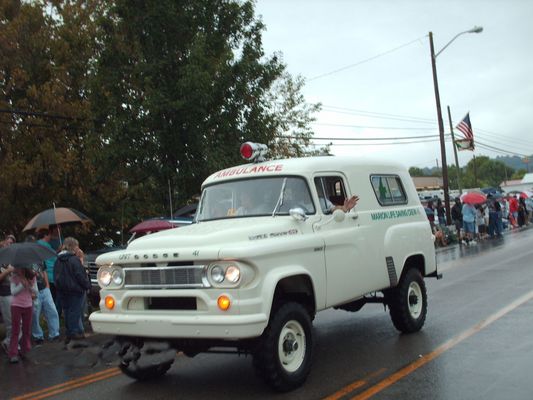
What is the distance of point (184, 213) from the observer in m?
13.5

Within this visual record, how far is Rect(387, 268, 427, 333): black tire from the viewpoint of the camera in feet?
26.6

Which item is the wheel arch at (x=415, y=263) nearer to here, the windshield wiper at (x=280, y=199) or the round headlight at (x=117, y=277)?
the windshield wiper at (x=280, y=199)

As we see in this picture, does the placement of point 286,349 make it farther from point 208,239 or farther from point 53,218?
point 53,218

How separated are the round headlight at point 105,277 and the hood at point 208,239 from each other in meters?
0.12

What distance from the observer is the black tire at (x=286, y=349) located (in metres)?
5.72

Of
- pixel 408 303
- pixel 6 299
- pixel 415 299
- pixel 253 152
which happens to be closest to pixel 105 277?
pixel 253 152

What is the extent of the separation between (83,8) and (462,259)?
46.5 ft

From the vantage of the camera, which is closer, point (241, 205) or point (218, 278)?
point (218, 278)

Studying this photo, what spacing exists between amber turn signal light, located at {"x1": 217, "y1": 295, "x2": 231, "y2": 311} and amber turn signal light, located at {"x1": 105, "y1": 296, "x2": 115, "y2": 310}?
1.28 metres

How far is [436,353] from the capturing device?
7.11 metres

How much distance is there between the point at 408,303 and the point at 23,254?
5184 millimetres

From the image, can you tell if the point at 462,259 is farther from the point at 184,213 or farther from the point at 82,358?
the point at 82,358

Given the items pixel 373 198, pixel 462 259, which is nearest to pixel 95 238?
pixel 462 259

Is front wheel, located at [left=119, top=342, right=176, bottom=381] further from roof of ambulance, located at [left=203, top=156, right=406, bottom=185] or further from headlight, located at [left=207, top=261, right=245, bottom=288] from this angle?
roof of ambulance, located at [left=203, top=156, right=406, bottom=185]
